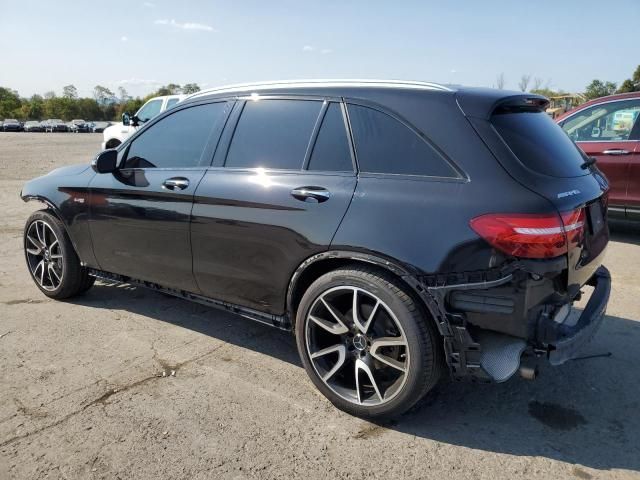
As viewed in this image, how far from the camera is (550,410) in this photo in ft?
9.96

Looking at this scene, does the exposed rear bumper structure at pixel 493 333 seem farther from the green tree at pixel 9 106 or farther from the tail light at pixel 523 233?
the green tree at pixel 9 106

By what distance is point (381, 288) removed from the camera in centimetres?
271

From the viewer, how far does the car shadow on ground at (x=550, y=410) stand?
269 centimetres

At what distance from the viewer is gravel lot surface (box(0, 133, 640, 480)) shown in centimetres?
256

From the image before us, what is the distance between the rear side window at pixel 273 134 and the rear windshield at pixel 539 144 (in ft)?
3.58

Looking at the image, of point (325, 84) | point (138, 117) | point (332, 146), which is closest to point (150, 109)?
point (138, 117)

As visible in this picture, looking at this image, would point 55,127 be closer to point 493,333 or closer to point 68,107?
point 68,107

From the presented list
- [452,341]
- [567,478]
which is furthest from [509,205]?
[567,478]

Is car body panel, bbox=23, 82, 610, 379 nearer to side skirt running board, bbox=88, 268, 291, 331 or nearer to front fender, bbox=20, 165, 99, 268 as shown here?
side skirt running board, bbox=88, 268, 291, 331

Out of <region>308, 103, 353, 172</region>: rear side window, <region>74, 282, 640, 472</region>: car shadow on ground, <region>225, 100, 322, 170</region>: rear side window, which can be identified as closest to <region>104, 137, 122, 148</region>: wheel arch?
<region>74, 282, 640, 472</region>: car shadow on ground

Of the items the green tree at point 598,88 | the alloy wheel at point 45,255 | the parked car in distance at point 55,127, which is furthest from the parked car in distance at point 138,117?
the parked car in distance at point 55,127

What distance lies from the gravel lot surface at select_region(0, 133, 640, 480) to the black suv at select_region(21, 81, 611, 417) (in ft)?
1.01

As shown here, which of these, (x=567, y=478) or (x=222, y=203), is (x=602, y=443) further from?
(x=222, y=203)

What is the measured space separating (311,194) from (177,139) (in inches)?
54.7
